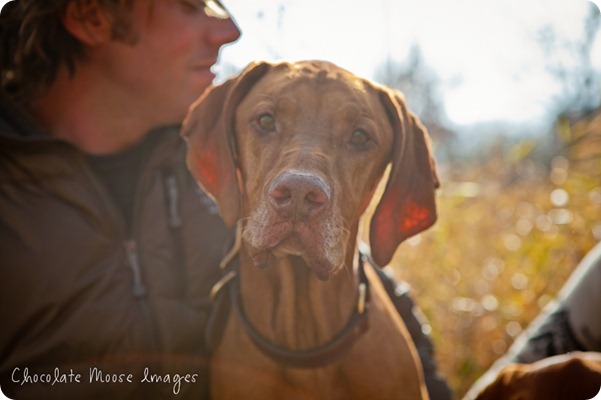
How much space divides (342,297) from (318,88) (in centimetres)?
68

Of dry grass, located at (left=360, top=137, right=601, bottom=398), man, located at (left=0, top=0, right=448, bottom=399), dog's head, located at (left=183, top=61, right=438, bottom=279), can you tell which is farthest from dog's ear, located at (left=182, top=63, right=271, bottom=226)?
dry grass, located at (left=360, top=137, right=601, bottom=398)

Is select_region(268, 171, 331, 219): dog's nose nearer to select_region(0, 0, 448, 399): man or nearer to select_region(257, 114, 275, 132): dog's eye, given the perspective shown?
select_region(257, 114, 275, 132): dog's eye

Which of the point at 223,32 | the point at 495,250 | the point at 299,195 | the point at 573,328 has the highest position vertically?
the point at 223,32

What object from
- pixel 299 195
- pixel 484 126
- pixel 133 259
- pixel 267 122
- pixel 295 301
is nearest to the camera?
pixel 299 195

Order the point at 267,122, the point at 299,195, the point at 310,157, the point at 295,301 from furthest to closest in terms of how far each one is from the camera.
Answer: the point at 295,301
the point at 267,122
the point at 310,157
the point at 299,195

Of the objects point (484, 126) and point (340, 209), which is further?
point (484, 126)

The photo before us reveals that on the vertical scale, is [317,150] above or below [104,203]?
A: above

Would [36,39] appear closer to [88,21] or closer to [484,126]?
[88,21]

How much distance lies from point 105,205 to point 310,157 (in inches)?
31.9

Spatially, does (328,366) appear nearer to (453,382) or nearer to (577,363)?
(577,363)

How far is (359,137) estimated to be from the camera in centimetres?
176

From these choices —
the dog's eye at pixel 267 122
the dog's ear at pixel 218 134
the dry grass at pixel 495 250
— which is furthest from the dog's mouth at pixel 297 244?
the dry grass at pixel 495 250

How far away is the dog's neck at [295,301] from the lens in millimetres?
1846

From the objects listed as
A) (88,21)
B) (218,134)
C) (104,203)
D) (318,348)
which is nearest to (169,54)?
(88,21)
